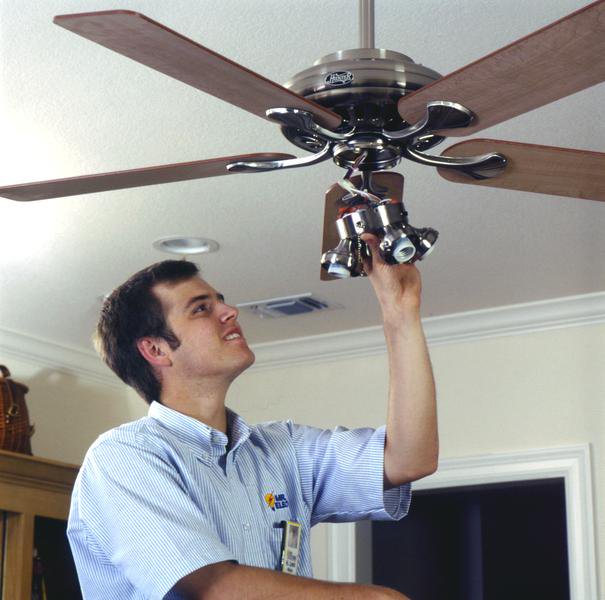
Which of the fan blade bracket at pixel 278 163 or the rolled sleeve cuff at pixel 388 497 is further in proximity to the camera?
the rolled sleeve cuff at pixel 388 497

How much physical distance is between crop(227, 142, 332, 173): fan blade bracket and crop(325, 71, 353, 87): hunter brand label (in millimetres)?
122

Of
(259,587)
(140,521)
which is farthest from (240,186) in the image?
(259,587)

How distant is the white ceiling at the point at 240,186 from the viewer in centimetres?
219

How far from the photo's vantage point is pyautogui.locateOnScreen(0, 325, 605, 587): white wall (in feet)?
12.8

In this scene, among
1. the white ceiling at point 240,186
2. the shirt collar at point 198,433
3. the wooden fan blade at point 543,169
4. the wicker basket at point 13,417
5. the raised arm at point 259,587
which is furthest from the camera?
the wicker basket at point 13,417

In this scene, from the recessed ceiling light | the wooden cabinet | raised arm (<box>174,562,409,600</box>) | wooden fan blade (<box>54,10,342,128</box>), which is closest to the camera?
wooden fan blade (<box>54,10,342,128</box>)

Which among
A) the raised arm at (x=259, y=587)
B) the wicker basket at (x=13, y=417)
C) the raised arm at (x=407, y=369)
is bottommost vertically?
the raised arm at (x=259, y=587)

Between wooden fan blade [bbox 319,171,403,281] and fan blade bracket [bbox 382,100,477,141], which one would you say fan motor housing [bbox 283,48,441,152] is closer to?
fan blade bracket [bbox 382,100,477,141]

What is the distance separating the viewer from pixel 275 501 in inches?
71.8

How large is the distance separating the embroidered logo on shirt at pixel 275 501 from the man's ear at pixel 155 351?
1.01ft

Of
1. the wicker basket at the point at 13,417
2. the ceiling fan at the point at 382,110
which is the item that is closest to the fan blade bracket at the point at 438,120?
the ceiling fan at the point at 382,110

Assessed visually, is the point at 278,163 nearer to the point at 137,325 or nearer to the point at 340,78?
the point at 340,78

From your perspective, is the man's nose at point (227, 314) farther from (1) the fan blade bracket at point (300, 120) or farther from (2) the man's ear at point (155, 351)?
(1) the fan blade bracket at point (300, 120)

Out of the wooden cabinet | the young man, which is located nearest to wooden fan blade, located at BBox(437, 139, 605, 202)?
the young man
